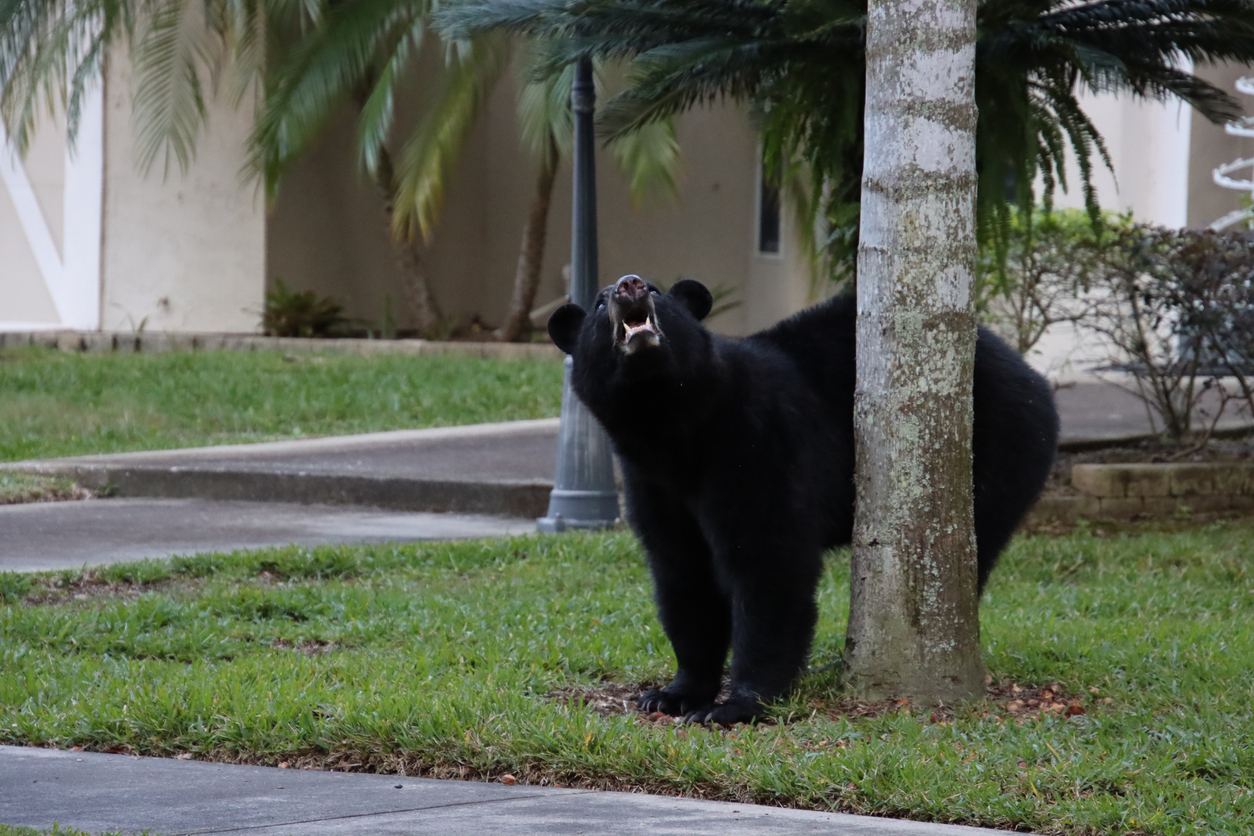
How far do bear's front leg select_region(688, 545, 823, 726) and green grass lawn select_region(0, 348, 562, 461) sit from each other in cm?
733

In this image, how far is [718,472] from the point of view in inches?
186

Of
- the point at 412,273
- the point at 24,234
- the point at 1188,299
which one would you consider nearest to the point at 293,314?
the point at 412,273

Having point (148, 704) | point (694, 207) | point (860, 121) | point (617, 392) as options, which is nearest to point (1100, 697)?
point (617, 392)

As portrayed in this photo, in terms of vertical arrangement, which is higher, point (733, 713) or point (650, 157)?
point (650, 157)

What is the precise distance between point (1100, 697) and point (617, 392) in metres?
1.81

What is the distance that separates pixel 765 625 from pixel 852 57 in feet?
12.4

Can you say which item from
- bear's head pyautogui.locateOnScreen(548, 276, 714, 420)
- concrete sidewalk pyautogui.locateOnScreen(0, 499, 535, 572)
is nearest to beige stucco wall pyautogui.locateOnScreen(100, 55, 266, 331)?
concrete sidewalk pyautogui.locateOnScreen(0, 499, 535, 572)

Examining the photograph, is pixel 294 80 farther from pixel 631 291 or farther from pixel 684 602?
pixel 631 291

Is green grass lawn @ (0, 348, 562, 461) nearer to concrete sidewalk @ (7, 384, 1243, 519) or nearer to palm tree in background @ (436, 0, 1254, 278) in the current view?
concrete sidewalk @ (7, 384, 1243, 519)

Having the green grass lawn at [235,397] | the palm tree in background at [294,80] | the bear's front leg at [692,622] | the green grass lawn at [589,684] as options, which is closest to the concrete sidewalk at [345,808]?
the green grass lawn at [589,684]

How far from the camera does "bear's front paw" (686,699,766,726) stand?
Result: 470 cm

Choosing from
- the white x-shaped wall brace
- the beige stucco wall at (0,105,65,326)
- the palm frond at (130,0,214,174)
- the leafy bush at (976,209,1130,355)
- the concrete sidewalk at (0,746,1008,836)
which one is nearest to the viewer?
the concrete sidewalk at (0,746,1008,836)

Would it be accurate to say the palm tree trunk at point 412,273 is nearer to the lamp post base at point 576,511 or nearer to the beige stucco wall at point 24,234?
the beige stucco wall at point 24,234

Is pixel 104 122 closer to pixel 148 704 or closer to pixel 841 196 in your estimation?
pixel 841 196
